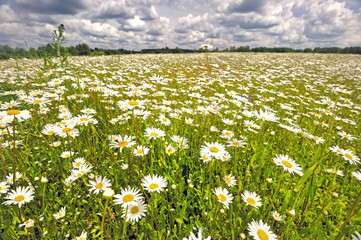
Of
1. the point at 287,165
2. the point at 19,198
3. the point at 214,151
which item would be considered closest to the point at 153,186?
the point at 214,151

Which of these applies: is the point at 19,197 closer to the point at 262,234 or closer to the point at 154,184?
the point at 154,184

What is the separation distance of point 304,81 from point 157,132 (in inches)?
299

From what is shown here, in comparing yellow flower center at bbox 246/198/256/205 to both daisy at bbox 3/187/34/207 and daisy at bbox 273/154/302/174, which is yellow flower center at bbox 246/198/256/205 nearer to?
daisy at bbox 273/154/302/174

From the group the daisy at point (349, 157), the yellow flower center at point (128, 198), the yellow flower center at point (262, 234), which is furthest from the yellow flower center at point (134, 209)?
the daisy at point (349, 157)

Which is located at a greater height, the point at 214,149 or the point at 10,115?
the point at 10,115

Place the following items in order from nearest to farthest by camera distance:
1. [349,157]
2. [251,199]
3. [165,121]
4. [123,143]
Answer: [251,199] < [123,143] < [349,157] < [165,121]

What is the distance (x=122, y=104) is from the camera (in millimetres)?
1942

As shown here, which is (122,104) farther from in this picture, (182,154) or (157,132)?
(182,154)

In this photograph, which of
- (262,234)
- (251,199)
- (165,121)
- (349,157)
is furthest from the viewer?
(165,121)

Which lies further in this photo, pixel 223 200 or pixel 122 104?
pixel 122 104

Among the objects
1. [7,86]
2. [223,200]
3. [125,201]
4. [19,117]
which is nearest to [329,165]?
[223,200]

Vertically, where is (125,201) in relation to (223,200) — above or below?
above

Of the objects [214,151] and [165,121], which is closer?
[214,151]

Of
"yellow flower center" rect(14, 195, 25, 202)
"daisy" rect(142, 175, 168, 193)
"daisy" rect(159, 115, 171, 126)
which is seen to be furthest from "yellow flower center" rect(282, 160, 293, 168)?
"yellow flower center" rect(14, 195, 25, 202)
